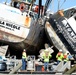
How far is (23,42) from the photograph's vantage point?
19641 millimetres

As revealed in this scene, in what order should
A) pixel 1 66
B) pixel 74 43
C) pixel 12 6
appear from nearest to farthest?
1. pixel 1 66
2. pixel 74 43
3. pixel 12 6

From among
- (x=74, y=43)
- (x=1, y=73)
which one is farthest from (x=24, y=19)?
(x=1, y=73)

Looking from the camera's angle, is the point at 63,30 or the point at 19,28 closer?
the point at 19,28

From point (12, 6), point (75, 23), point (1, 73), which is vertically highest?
point (12, 6)

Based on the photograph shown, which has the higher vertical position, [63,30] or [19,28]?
[19,28]

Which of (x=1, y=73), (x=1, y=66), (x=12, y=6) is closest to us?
(x=1, y=73)

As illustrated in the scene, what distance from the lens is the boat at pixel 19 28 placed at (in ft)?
64.0

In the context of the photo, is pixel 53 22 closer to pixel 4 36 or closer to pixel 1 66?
pixel 4 36

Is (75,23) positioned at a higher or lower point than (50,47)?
higher

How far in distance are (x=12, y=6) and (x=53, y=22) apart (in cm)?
280

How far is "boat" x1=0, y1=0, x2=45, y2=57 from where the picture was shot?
19500mm

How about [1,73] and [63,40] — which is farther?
[63,40]

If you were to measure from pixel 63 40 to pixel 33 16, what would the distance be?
230 centimetres

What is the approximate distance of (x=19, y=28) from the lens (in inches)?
771
